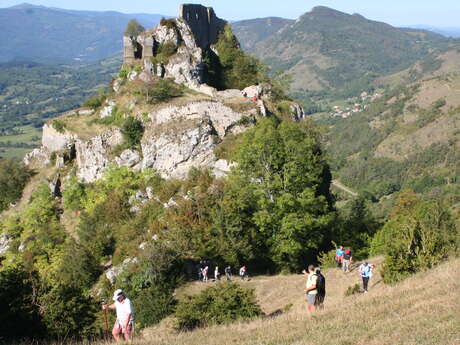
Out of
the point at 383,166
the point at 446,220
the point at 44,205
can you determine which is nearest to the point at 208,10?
the point at 44,205

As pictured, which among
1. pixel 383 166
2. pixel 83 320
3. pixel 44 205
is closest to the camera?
pixel 83 320

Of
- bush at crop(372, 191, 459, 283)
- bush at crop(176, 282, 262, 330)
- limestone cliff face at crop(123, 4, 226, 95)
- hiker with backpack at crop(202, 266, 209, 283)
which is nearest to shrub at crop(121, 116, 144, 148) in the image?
limestone cliff face at crop(123, 4, 226, 95)

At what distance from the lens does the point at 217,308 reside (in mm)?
16016

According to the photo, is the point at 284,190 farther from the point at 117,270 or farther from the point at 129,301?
the point at 129,301

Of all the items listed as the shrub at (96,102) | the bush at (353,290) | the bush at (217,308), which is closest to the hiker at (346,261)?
the bush at (353,290)

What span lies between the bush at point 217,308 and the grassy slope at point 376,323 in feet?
7.79

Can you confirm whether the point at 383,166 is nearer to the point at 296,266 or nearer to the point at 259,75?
the point at 259,75

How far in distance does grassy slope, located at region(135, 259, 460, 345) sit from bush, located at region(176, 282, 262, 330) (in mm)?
2376

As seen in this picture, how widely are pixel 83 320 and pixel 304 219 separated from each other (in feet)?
42.9

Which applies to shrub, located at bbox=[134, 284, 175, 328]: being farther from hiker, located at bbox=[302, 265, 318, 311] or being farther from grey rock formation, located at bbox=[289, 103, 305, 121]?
grey rock formation, located at bbox=[289, 103, 305, 121]

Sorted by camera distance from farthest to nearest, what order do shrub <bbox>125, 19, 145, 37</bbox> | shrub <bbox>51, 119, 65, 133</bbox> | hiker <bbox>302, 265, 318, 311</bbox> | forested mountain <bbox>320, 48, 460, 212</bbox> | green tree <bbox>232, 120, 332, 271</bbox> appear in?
forested mountain <bbox>320, 48, 460, 212</bbox>
shrub <bbox>125, 19, 145, 37</bbox>
shrub <bbox>51, 119, 65, 133</bbox>
green tree <bbox>232, 120, 332, 271</bbox>
hiker <bbox>302, 265, 318, 311</bbox>

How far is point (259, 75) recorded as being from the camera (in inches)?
1713

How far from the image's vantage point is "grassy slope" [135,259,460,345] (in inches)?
389

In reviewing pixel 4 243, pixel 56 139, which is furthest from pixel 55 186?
pixel 4 243
